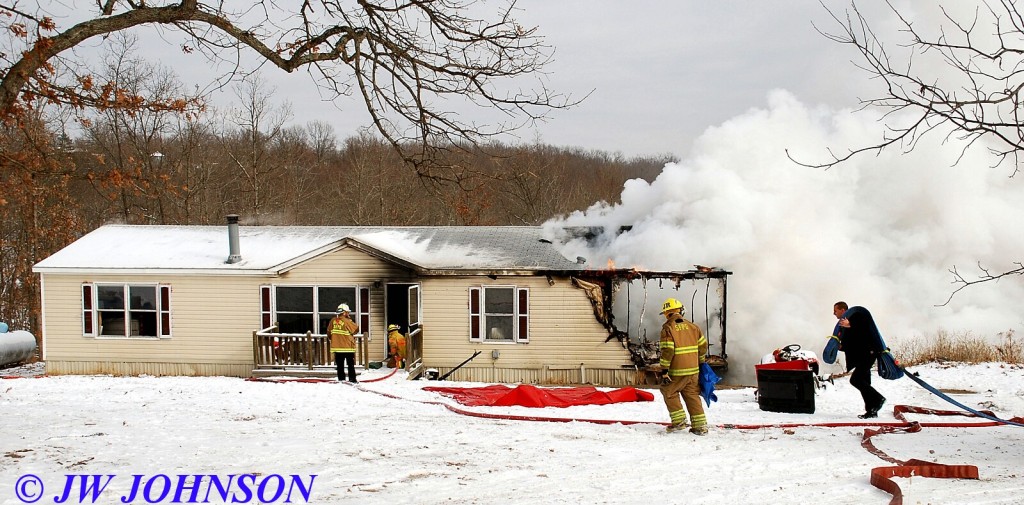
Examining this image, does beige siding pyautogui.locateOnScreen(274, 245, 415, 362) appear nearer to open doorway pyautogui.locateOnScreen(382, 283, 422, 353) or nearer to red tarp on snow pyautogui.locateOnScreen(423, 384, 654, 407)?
open doorway pyautogui.locateOnScreen(382, 283, 422, 353)

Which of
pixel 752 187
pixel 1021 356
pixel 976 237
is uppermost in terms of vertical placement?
pixel 752 187

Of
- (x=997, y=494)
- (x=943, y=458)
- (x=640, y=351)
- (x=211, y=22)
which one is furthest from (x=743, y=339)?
(x=211, y=22)

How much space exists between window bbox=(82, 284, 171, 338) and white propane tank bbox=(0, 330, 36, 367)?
4511mm

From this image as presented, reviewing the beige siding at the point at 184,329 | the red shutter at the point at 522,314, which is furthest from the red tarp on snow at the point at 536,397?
the beige siding at the point at 184,329

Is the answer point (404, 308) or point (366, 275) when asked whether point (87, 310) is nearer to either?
point (366, 275)

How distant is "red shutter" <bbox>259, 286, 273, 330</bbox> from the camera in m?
18.6

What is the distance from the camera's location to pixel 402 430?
8.74m

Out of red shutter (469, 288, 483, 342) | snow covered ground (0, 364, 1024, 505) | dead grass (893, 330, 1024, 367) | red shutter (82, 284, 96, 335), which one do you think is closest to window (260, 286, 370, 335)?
red shutter (469, 288, 483, 342)

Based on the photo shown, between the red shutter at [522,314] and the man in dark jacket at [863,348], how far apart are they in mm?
9207

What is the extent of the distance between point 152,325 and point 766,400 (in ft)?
50.1

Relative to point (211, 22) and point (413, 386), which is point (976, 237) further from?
point (211, 22)

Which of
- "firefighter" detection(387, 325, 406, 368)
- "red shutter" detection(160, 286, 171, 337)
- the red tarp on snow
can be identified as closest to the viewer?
the red tarp on snow

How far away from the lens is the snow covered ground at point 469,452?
5910mm

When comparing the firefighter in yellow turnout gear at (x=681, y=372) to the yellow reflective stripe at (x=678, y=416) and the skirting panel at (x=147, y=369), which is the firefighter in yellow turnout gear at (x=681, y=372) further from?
the skirting panel at (x=147, y=369)
